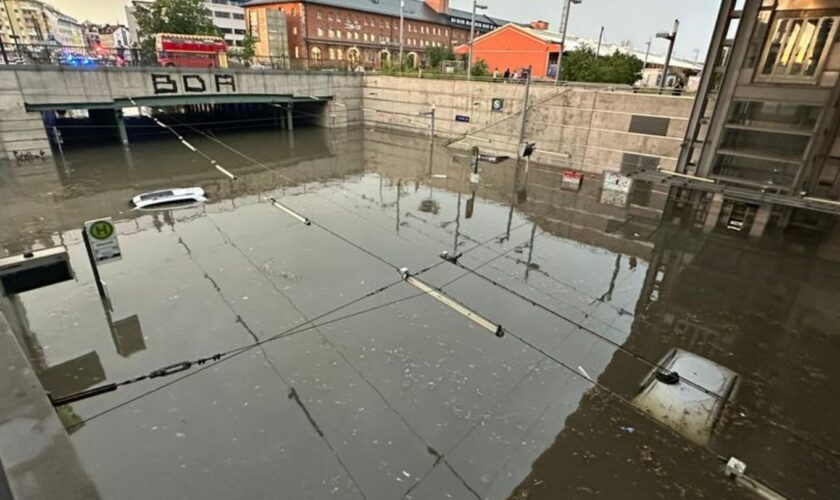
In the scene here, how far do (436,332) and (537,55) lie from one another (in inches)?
1550

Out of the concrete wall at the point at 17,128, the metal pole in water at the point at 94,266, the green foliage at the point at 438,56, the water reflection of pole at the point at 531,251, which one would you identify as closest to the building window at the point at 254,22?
the green foliage at the point at 438,56

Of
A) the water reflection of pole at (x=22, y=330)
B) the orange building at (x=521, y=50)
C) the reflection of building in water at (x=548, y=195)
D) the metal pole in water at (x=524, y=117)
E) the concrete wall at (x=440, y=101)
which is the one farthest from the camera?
the orange building at (x=521, y=50)

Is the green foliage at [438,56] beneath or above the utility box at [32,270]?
above

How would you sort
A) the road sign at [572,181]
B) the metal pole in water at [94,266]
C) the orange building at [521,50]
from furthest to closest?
the orange building at [521,50]
the road sign at [572,181]
the metal pole in water at [94,266]

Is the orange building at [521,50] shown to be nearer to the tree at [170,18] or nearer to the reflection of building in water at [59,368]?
the tree at [170,18]

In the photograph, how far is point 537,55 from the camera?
39625 millimetres

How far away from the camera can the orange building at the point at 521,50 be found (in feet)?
129

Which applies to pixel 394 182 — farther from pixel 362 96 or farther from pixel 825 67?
A: pixel 362 96

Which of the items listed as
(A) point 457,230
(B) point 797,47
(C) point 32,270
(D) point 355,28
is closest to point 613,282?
(A) point 457,230

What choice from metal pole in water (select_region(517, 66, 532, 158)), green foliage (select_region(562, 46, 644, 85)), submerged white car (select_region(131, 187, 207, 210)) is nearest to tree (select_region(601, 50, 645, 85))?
green foliage (select_region(562, 46, 644, 85))

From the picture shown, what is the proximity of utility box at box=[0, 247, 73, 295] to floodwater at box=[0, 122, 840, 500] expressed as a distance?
52cm

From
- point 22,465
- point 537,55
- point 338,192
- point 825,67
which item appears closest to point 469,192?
point 338,192

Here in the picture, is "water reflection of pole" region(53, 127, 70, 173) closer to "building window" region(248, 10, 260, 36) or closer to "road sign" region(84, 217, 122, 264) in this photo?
"road sign" region(84, 217, 122, 264)

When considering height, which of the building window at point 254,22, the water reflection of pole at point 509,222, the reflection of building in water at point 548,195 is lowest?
the water reflection of pole at point 509,222
